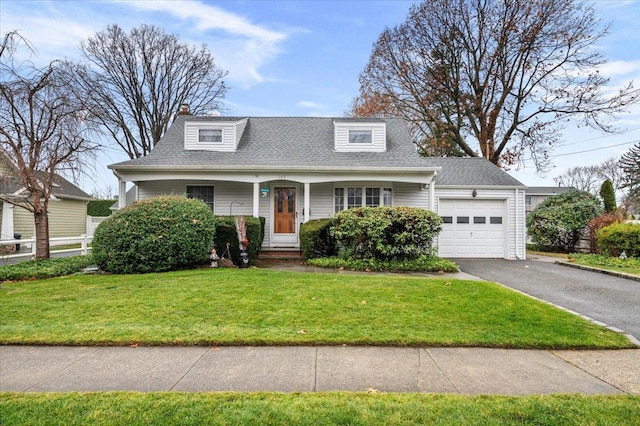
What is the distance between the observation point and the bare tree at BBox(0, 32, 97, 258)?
8.66 meters

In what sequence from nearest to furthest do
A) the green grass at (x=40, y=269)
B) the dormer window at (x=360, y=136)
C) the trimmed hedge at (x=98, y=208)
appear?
the green grass at (x=40, y=269)
the dormer window at (x=360, y=136)
the trimmed hedge at (x=98, y=208)

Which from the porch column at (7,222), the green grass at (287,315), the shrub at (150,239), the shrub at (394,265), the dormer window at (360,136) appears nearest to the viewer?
the green grass at (287,315)

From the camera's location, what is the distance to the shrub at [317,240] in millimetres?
10469

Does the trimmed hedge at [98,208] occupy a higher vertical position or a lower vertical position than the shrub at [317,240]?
higher

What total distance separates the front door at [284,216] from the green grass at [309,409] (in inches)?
388

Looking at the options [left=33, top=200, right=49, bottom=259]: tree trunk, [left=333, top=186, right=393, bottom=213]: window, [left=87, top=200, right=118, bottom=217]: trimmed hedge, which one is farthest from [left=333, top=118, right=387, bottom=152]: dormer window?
[left=87, top=200, right=118, bottom=217]: trimmed hedge

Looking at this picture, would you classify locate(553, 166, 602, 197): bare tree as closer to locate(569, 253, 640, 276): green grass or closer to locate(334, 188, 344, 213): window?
locate(569, 253, 640, 276): green grass

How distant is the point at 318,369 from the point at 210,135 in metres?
11.7

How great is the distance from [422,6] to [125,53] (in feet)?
61.5

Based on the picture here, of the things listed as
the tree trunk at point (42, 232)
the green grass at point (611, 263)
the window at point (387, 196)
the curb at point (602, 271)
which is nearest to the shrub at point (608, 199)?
the green grass at point (611, 263)

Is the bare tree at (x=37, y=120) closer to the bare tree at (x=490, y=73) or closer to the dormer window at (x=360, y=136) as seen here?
the dormer window at (x=360, y=136)

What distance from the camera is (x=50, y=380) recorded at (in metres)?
3.19

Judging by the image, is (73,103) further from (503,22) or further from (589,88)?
(589,88)

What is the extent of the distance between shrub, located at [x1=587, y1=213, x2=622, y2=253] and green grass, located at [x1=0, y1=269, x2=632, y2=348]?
1025cm
